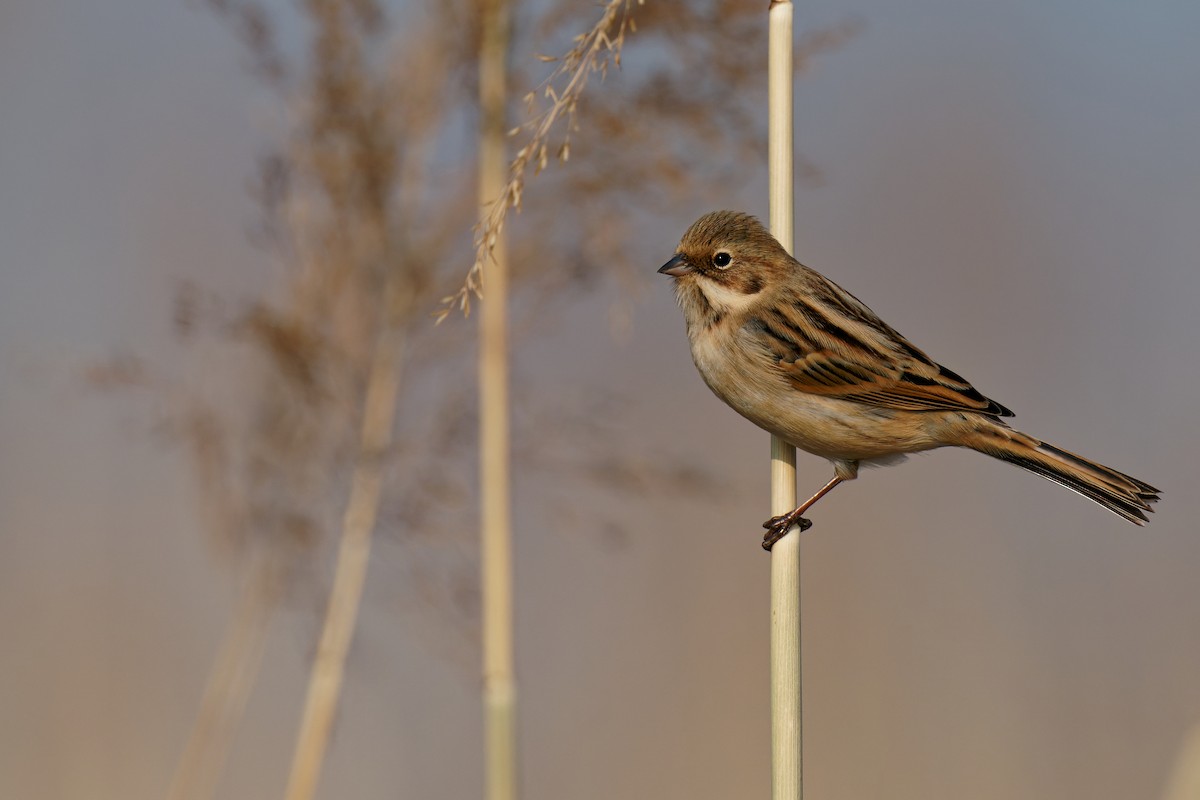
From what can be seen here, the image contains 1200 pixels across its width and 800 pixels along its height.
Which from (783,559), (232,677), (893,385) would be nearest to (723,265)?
(893,385)

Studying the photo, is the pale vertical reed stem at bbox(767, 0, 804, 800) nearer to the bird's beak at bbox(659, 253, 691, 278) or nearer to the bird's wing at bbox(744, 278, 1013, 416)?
the bird's wing at bbox(744, 278, 1013, 416)

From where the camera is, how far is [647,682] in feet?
15.2

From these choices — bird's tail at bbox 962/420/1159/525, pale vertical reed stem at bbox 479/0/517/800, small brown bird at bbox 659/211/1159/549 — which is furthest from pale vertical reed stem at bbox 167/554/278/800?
bird's tail at bbox 962/420/1159/525

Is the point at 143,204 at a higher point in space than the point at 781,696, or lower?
higher

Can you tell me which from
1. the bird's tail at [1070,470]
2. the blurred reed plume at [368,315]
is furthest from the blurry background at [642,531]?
the bird's tail at [1070,470]

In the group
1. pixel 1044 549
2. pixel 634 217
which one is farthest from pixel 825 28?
pixel 1044 549

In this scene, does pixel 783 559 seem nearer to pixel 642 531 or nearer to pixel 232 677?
pixel 232 677

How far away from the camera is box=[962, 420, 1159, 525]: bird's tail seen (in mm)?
2299

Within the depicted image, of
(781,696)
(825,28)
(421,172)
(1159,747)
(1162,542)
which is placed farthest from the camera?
(1162,542)

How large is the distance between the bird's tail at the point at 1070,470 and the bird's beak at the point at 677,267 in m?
0.71

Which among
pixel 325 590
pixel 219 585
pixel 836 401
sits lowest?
pixel 325 590

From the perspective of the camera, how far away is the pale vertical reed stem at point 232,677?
9.61 ft

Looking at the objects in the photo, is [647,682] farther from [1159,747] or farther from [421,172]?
[421,172]

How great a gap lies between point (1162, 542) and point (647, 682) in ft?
6.57
